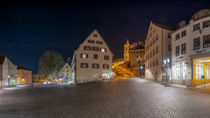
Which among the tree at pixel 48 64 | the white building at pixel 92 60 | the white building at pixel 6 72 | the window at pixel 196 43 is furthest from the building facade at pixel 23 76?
the window at pixel 196 43

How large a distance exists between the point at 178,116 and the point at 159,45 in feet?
89.7

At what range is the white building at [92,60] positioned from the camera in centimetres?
3828

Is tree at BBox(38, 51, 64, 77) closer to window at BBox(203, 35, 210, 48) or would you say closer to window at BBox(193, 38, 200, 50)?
window at BBox(193, 38, 200, 50)

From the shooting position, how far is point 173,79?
26.2 meters

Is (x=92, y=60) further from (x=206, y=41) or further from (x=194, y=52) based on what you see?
(x=206, y=41)

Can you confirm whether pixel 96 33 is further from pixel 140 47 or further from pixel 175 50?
pixel 140 47

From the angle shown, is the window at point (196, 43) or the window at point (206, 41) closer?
the window at point (206, 41)

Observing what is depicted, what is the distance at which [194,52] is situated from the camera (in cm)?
2036

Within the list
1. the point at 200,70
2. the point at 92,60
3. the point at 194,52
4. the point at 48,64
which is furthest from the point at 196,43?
the point at 48,64

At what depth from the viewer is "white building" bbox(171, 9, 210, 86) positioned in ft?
63.1

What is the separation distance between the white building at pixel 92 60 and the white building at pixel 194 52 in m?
21.6

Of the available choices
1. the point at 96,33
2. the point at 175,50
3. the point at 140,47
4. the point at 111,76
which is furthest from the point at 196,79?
the point at 140,47

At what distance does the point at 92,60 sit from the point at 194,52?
26281 mm

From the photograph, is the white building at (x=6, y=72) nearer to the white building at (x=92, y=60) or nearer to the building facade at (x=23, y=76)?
the building facade at (x=23, y=76)
